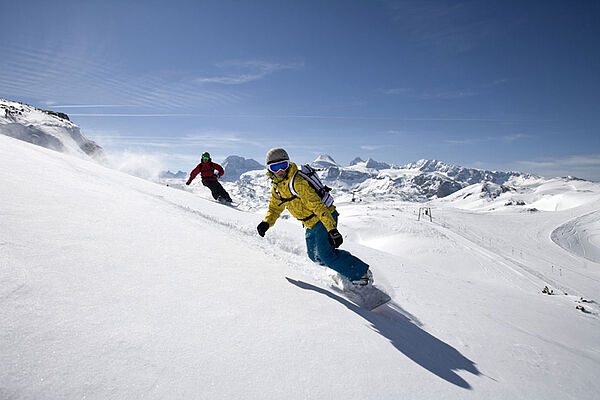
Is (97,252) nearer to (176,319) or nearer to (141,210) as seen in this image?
(176,319)

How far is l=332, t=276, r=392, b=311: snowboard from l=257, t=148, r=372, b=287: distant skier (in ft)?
0.31

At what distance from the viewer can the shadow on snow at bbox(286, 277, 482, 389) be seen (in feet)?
8.59

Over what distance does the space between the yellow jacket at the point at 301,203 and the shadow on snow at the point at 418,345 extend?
3.50 ft

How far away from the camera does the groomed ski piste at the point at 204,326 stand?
1423 millimetres

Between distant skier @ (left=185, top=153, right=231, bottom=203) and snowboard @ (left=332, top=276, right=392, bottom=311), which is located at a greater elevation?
distant skier @ (left=185, top=153, right=231, bottom=203)

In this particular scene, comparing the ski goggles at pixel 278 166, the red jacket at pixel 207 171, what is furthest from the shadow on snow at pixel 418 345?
the red jacket at pixel 207 171

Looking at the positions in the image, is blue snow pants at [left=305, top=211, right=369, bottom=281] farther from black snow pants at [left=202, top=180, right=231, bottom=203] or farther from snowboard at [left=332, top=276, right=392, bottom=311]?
black snow pants at [left=202, top=180, right=231, bottom=203]

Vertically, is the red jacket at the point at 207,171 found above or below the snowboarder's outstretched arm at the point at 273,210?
above

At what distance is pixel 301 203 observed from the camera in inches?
176

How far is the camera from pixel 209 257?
137 inches

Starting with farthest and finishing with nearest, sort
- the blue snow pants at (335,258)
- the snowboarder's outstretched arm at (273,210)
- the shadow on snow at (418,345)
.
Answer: the snowboarder's outstretched arm at (273,210)
the blue snow pants at (335,258)
the shadow on snow at (418,345)

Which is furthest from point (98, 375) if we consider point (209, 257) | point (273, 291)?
point (209, 257)

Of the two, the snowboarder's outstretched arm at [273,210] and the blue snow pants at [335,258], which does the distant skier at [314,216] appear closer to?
the blue snow pants at [335,258]

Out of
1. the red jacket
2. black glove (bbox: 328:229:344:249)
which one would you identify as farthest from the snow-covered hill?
black glove (bbox: 328:229:344:249)
